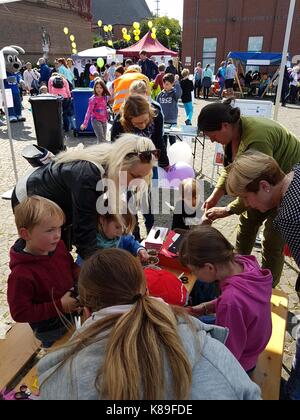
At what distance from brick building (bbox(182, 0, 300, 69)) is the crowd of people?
1160 inches

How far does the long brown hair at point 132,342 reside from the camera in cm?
87

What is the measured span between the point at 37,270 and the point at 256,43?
1290 inches

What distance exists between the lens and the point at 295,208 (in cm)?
166

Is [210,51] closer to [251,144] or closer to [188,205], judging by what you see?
[188,205]

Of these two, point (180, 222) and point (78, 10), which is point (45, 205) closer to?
point (180, 222)

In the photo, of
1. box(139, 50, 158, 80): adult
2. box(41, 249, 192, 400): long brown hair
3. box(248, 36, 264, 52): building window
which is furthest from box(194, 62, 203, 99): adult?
box(41, 249, 192, 400): long brown hair

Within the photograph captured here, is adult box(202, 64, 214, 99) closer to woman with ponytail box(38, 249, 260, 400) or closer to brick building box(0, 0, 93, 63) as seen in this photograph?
woman with ponytail box(38, 249, 260, 400)

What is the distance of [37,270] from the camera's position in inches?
73.2

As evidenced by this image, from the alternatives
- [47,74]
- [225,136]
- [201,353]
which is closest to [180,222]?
[225,136]

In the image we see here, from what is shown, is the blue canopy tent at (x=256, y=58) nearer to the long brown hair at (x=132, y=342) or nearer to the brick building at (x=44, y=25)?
the brick building at (x=44, y=25)


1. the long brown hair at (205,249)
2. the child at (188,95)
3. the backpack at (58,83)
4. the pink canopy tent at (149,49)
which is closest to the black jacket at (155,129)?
the long brown hair at (205,249)

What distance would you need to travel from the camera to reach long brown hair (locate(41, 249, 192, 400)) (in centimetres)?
87

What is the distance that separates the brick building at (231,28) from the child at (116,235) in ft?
97.7
